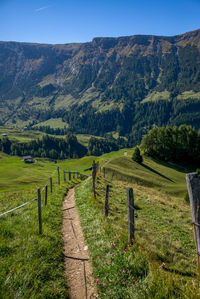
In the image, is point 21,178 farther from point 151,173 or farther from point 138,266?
point 138,266

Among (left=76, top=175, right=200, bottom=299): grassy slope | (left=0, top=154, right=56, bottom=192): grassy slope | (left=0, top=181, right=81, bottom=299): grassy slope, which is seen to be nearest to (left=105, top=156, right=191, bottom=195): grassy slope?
(left=0, top=154, right=56, bottom=192): grassy slope

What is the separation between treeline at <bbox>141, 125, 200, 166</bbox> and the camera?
89812mm

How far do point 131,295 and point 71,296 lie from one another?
210 centimetres

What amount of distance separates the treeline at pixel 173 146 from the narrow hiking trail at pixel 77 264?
82754 millimetres

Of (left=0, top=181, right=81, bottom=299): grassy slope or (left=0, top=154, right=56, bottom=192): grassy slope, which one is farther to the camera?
(left=0, top=154, right=56, bottom=192): grassy slope

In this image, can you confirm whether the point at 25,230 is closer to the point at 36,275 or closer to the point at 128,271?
the point at 36,275

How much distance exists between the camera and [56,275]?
6.96 m

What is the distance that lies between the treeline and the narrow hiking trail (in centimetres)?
8275

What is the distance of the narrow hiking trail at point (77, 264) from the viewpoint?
6395mm

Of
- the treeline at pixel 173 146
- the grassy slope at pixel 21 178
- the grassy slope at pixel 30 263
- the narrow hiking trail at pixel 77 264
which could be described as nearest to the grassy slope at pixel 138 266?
the narrow hiking trail at pixel 77 264

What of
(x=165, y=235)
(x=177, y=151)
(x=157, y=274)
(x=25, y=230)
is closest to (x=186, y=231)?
(x=165, y=235)

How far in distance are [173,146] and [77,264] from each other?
91146 millimetres

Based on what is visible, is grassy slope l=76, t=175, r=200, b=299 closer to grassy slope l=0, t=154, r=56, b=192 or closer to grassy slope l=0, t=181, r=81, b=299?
grassy slope l=0, t=181, r=81, b=299

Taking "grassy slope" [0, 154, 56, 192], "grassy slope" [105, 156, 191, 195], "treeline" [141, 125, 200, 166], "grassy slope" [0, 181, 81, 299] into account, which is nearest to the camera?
"grassy slope" [0, 181, 81, 299]
